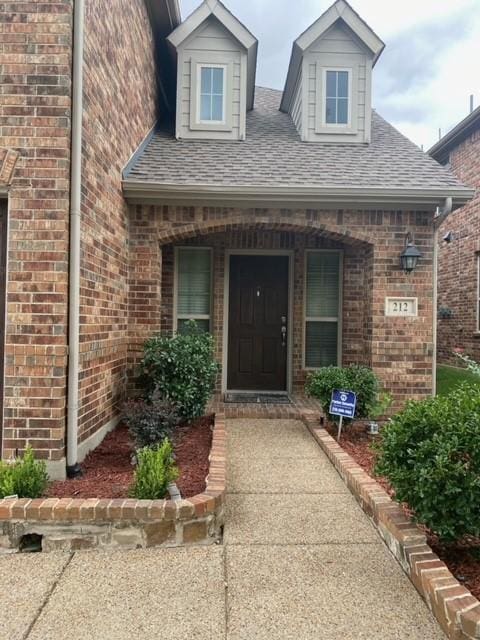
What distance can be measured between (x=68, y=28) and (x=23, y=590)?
4047 mm

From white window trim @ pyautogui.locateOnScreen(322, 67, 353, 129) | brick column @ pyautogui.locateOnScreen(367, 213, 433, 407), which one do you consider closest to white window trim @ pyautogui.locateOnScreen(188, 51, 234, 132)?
white window trim @ pyautogui.locateOnScreen(322, 67, 353, 129)

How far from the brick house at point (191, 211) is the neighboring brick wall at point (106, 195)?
32 mm

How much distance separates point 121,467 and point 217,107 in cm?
556

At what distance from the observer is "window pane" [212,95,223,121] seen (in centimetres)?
679

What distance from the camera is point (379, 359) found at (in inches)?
225

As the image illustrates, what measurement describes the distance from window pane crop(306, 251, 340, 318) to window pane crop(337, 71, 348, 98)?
251 cm

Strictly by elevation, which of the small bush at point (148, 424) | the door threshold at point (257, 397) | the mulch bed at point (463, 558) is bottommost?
the mulch bed at point (463, 558)

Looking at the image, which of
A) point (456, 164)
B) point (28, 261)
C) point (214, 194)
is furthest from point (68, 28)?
point (456, 164)

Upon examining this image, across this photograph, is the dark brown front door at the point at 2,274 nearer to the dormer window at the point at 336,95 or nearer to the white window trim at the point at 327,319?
the white window trim at the point at 327,319

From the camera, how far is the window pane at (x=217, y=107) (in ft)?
→ 22.3

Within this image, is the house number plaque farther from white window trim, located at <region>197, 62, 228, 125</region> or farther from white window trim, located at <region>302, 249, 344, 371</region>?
white window trim, located at <region>197, 62, 228, 125</region>

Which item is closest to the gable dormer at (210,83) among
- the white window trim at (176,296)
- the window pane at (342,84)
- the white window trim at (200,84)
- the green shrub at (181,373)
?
the white window trim at (200,84)

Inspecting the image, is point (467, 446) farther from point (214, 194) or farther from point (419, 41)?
point (419, 41)

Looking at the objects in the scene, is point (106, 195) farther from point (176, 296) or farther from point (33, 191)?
point (176, 296)
